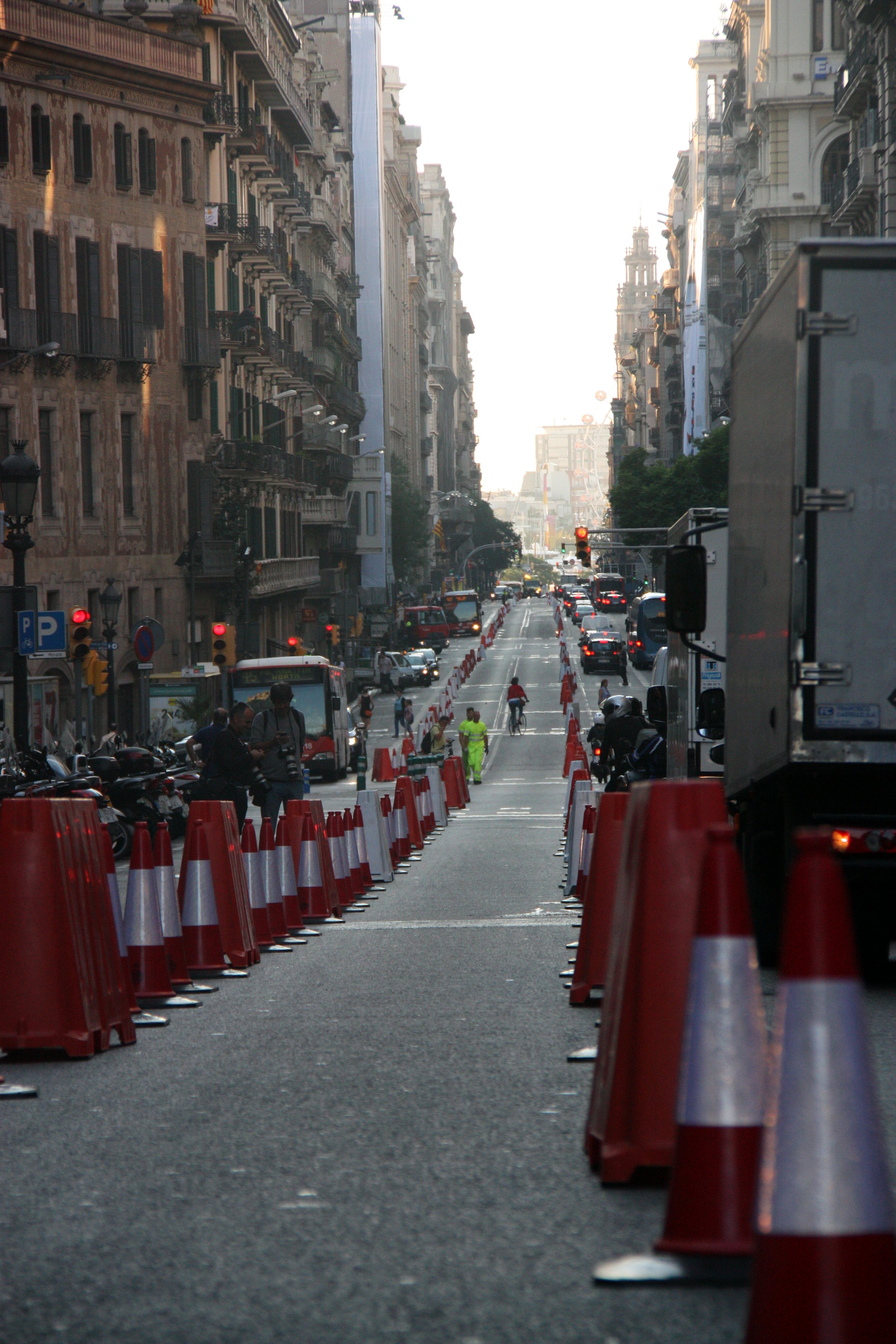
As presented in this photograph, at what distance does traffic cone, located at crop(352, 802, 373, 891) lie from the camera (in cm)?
1745

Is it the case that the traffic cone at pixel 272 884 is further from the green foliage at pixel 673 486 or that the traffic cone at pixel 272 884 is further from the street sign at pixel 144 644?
the green foliage at pixel 673 486

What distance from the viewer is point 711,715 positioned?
16.0m

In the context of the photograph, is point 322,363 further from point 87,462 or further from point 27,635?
point 27,635

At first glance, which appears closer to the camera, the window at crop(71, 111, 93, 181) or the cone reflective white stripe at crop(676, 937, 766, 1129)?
the cone reflective white stripe at crop(676, 937, 766, 1129)

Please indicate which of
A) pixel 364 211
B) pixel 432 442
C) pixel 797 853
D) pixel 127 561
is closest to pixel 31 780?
pixel 797 853

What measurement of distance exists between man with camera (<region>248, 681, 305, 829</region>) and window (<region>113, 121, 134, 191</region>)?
105ft

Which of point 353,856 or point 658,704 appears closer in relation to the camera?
point 353,856

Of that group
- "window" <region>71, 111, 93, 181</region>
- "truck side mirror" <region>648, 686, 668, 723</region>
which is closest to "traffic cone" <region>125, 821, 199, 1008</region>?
"truck side mirror" <region>648, 686, 668, 723</region>

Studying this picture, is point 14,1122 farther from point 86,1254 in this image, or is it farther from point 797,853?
point 797,853

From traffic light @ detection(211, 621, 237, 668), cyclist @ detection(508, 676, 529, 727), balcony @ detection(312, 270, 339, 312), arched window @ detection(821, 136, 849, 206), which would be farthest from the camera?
balcony @ detection(312, 270, 339, 312)

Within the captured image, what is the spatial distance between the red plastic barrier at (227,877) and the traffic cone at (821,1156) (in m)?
7.26

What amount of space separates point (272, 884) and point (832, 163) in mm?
66391

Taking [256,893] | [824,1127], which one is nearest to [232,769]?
[256,893]

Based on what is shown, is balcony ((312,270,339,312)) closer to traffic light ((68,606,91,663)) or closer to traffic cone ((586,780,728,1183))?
traffic light ((68,606,91,663))
